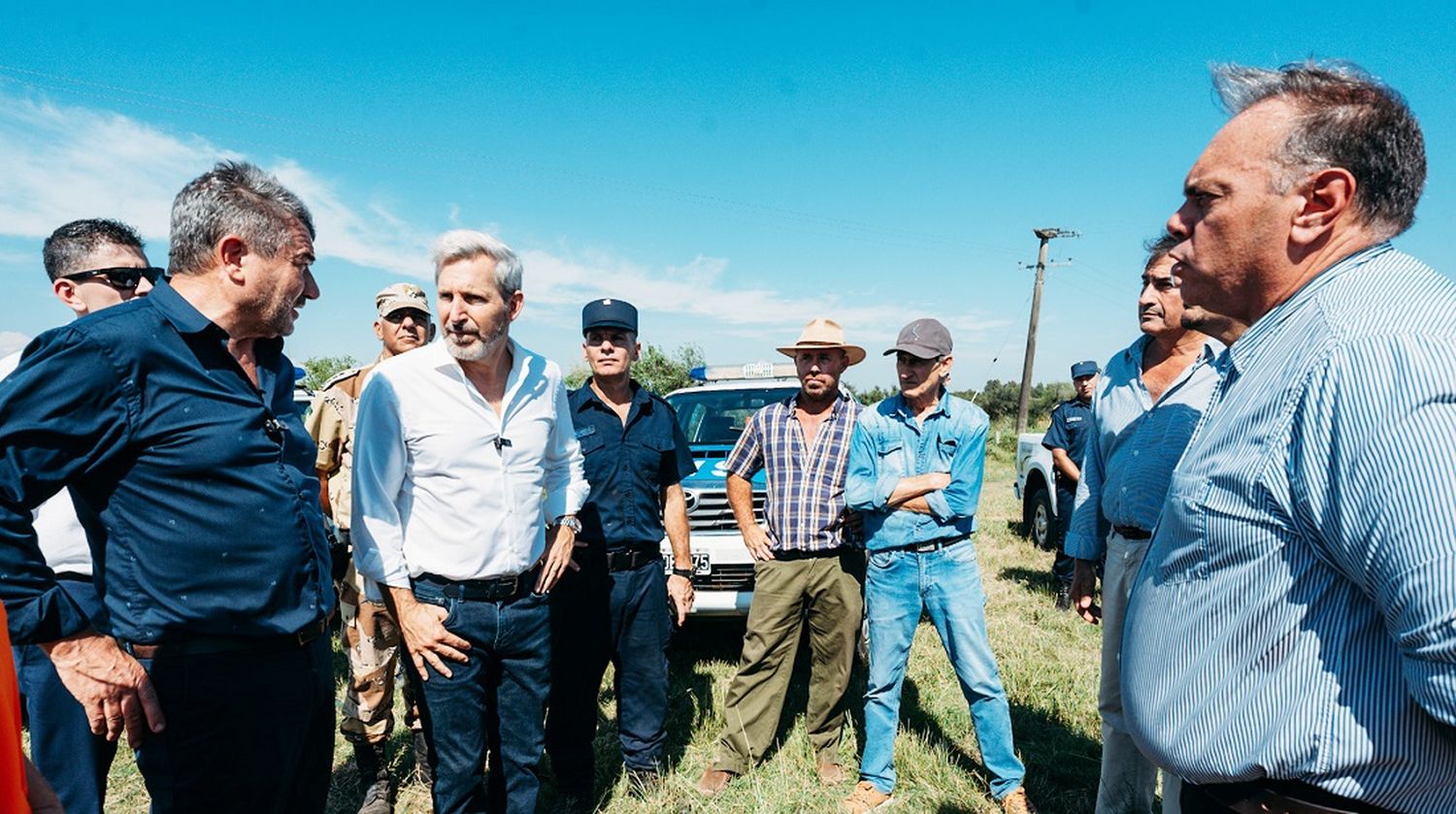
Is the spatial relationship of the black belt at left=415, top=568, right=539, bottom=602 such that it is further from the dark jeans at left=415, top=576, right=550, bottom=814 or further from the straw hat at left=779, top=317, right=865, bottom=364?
the straw hat at left=779, top=317, right=865, bottom=364

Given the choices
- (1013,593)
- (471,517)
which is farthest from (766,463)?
(1013,593)

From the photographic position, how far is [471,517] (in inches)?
100

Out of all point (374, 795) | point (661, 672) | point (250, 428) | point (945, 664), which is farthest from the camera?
point (945, 664)

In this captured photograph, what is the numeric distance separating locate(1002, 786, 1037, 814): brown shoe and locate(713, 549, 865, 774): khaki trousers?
0.85 metres

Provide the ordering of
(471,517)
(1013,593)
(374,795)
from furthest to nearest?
(1013,593), (374,795), (471,517)

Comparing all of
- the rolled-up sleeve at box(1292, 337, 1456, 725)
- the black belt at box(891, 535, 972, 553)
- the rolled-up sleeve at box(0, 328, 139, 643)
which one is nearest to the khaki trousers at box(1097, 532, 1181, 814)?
the black belt at box(891, 535, 972, 553)

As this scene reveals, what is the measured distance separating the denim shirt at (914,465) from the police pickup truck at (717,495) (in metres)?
1.31

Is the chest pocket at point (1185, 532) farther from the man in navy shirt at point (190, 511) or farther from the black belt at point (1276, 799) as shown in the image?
the man in navy shirt at point (190, 511)

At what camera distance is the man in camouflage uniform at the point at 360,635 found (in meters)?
3.40

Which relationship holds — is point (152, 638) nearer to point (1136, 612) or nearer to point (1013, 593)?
point (1136, 612)

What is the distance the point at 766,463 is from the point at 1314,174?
280 cm

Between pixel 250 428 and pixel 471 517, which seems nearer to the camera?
pixel 250 428

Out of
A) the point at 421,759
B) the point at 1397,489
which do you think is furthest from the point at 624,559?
the point at 1397,489

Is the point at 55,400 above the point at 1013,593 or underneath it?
→ above
